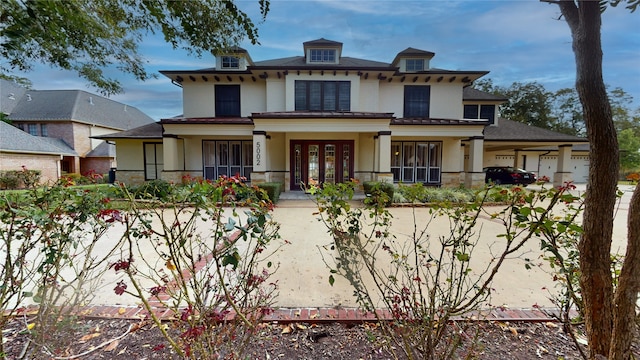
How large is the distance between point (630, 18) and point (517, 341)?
276cm

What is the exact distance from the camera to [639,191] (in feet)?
4.38

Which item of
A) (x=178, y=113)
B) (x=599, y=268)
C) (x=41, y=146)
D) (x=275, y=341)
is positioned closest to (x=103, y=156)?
(x=41, y=146)

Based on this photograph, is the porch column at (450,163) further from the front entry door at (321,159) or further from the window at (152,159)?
the window at (152,159)

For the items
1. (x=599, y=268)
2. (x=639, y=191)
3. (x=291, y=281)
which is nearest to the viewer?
(x=639, y=191)

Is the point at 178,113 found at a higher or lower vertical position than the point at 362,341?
higher

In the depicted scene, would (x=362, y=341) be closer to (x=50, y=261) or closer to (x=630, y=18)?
(x=50, y=261)

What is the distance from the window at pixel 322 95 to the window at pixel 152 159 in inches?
343

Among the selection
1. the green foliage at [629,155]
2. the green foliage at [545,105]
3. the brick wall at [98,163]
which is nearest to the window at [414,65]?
the green foliage at [629,155]

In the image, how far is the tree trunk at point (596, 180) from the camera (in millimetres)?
1549

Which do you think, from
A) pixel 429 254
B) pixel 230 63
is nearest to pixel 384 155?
pixel 230 63

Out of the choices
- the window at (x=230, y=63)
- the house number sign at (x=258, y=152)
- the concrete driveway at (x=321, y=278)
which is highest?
the window at (x=230, y=63)

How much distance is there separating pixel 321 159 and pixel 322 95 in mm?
3463

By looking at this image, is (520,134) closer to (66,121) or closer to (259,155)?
(259,155)

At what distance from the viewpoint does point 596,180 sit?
157cm
